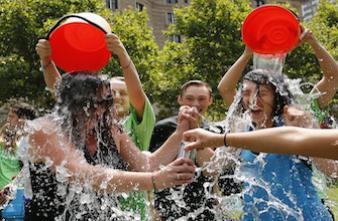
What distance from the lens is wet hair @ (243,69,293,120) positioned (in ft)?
9.78

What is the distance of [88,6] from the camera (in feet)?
61.8

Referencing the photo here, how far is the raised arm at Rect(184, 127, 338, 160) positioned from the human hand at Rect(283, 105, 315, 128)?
0.77 m

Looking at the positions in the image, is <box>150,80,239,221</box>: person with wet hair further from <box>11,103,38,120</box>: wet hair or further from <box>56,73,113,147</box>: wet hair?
<box>11,103,38,120</box>: wet hair

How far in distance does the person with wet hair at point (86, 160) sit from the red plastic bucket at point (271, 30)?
1427 mm

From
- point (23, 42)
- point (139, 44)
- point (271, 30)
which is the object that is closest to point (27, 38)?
point (23, 42)

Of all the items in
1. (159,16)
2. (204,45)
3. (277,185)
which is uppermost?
(277,185)

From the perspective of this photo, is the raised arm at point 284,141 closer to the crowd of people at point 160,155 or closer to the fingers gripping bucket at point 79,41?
the crowd of people at point 160,155

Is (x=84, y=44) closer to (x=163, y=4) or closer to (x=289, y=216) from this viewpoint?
(x=289, y=216)

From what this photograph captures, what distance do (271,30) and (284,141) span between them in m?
1.86

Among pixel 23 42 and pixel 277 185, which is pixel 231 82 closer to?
pixel 277 185

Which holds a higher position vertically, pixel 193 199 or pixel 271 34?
pixel 271 34

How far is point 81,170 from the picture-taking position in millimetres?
2391

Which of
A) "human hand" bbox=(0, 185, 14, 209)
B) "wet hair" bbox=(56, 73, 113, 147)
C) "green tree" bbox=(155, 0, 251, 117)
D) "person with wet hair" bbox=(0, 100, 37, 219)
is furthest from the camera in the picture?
"green tree" bbox=(155, 0, 251, 117)

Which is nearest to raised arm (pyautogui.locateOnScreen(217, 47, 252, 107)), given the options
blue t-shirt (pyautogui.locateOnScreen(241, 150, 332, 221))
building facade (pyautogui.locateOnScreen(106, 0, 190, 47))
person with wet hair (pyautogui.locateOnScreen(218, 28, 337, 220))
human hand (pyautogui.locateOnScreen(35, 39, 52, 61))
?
person with wet hair (pyautogui.locateOnScreen(218, 28, 337, 220))
